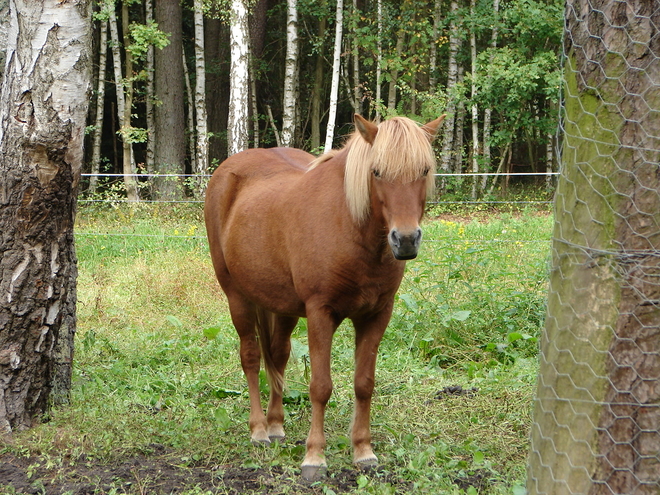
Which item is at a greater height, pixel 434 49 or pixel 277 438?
pixel 434 49

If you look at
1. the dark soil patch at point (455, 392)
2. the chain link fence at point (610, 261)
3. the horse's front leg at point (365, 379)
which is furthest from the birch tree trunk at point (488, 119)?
the chain link fence at point (610, 261)

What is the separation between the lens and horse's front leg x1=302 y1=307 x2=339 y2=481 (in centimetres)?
381

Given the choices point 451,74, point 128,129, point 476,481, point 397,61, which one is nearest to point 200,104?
point 128,129

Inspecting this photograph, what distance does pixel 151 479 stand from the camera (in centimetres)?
362

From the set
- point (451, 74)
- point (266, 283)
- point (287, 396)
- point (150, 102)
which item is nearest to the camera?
point (266, 283)

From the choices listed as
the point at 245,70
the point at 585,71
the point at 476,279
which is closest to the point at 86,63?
the point at 585,71

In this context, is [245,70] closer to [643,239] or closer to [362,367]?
[362,367]

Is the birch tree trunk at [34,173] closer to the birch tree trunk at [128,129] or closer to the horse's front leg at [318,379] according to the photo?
the horse's front leg at [318,379]

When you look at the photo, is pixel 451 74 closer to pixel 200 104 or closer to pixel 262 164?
pixel 200 104

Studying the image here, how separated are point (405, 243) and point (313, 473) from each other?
4.69 feet

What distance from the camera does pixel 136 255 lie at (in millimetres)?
9023

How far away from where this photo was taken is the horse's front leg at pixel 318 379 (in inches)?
150

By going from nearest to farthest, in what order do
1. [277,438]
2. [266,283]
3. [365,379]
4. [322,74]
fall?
1. [365,379]
2. [266,283]
3. [277,438]
4. [322,74]

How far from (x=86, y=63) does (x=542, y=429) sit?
3584mm
